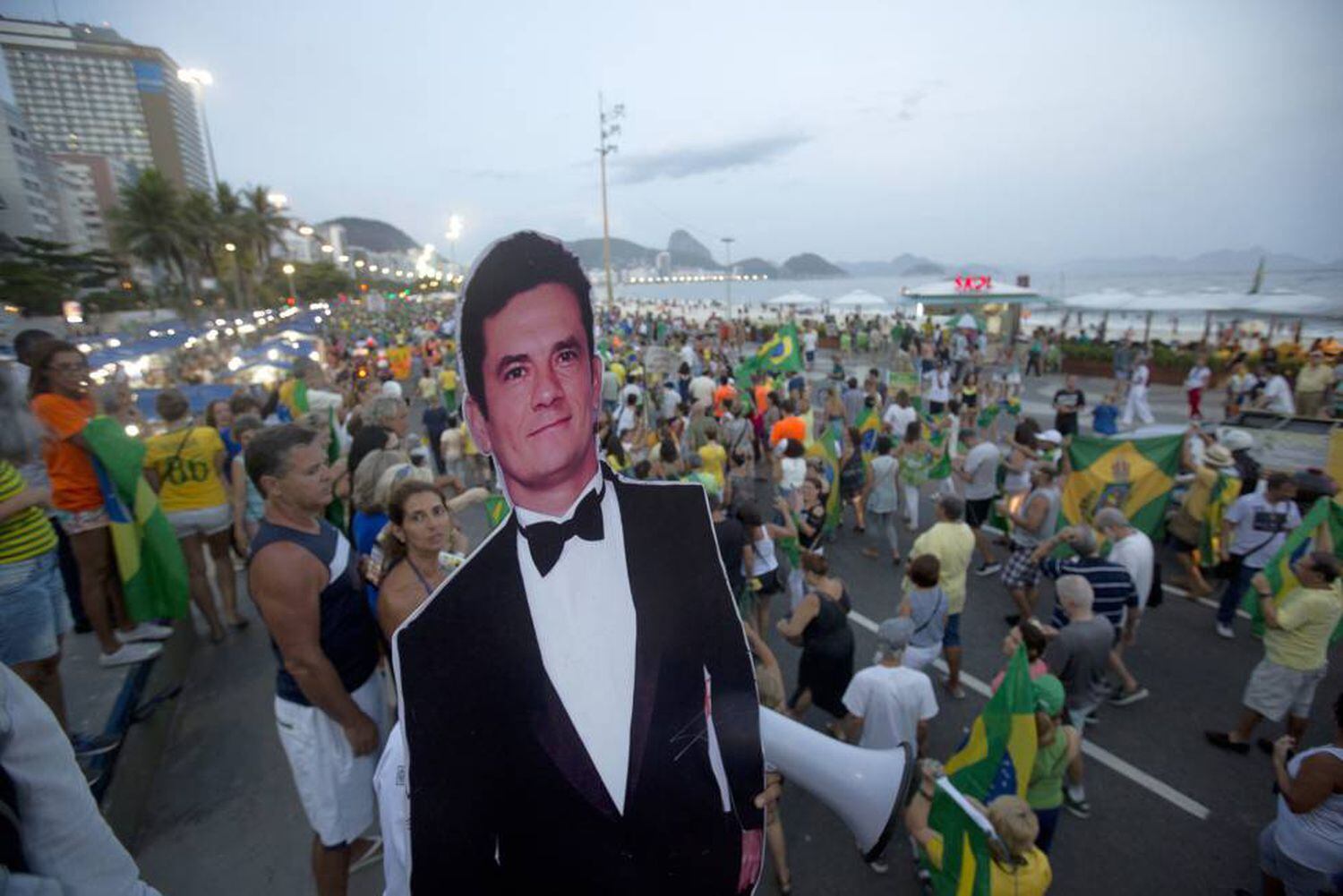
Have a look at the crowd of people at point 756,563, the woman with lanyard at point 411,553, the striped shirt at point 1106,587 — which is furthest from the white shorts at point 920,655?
the woman with lanyard at point 411,553

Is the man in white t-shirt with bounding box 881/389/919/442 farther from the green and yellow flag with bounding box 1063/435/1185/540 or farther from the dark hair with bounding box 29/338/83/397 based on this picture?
the dark hair with bounding box 29/338/83/397

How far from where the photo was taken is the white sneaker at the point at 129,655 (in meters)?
4.41

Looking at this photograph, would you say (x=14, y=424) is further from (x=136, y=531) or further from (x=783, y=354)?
(x=783, y=354)

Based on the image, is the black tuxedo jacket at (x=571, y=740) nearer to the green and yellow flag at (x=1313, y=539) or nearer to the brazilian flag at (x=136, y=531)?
the brazilian flag at (x=136, y=531)

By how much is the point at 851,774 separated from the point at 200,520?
18.2 ft

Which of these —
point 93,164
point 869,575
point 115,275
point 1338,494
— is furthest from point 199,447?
point 93,164

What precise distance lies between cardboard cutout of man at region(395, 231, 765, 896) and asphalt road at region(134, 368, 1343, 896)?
2.53 metres

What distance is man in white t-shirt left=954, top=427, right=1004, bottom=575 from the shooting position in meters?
7.16

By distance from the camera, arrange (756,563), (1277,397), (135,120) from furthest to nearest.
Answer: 1. (135,120)
2. (1277,397)
3. (756,563)

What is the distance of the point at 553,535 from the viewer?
1619 millimetres

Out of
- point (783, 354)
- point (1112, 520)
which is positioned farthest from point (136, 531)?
point (783, 354)

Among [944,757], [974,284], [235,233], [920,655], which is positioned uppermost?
[235,233]

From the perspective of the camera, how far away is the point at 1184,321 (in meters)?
57.2

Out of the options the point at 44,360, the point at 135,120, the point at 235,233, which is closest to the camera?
the point at 44,360
